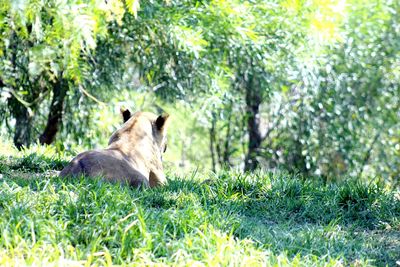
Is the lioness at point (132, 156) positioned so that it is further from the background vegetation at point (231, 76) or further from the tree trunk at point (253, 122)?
the tree trunk at point (253, 122)

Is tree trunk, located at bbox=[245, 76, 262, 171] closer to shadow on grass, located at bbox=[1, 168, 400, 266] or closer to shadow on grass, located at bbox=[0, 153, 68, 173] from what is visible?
shadow on grass, located at bbox=[0, 153, 68, 173]

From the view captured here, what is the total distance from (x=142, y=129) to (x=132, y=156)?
59 centimetres

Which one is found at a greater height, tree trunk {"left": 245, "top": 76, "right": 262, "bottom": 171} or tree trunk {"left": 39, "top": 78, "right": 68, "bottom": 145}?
tree trunk {"left": 39, "top": 78, "right": 68, "bottom": 145}

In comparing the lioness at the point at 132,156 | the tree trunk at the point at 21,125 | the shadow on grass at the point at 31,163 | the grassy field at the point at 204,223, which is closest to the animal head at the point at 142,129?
the lioness at the point at 132,156

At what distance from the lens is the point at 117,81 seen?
504 inches

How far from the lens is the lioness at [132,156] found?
708cm

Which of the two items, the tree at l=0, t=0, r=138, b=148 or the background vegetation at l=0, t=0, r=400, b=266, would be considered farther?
the tree at l=0, t=0, r=138, b=148

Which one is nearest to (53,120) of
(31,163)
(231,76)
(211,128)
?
(231,76)

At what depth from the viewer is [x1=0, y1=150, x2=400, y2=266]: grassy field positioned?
4832mm

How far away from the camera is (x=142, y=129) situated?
8.27 meters

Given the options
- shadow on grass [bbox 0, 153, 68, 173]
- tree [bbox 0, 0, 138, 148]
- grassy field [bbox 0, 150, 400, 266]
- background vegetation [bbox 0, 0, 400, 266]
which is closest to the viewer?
grassy field [bbox 0, 150, 400, 266]

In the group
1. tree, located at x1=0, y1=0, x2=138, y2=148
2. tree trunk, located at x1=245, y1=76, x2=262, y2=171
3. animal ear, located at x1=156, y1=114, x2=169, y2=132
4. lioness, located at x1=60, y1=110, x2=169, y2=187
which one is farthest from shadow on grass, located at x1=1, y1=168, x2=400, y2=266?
tree trunk, located at x1=245, y1=76, x2=262, y2=171

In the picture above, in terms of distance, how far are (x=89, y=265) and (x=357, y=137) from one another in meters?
12.9

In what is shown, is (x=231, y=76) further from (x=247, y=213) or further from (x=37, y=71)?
(x=247, y=213)
